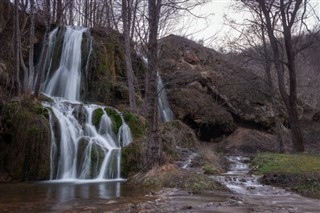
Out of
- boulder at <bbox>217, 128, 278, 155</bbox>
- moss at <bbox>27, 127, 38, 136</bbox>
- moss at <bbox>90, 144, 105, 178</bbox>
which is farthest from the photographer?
boulder at <bbox>217, 128, 278, 155</bbox>

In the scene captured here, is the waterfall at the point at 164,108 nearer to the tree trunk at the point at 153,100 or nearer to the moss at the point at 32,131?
the moss at the point at 32,131

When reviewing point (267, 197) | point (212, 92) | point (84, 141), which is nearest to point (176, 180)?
point (267, 197)

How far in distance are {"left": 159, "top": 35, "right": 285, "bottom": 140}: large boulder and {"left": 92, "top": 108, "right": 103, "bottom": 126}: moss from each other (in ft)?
26.8

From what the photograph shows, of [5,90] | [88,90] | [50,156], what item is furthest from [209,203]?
[88,90]

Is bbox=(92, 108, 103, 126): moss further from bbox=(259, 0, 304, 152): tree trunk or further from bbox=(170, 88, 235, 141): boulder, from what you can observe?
bbox=(170, 88, 235, 141): boulder

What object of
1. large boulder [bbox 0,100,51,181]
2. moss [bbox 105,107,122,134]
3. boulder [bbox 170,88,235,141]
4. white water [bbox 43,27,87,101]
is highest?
white water [bbox 43,27,87,101]

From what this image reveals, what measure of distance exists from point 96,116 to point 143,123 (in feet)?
5.98

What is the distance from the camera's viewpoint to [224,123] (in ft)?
77.5

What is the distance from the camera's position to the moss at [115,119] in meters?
14.1

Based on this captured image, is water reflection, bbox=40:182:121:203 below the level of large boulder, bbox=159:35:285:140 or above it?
below

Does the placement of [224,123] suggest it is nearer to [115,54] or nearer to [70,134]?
[115,54]

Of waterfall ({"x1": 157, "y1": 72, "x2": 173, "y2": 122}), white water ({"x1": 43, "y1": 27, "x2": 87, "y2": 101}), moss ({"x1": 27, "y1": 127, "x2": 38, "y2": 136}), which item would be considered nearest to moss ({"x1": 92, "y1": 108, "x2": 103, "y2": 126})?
moss ({"x1": 27, "y1": 127, "x2": 38, "y2": 136})

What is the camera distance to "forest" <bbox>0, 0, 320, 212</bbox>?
7738 mm

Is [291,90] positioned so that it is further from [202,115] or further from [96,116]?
[96,116]
